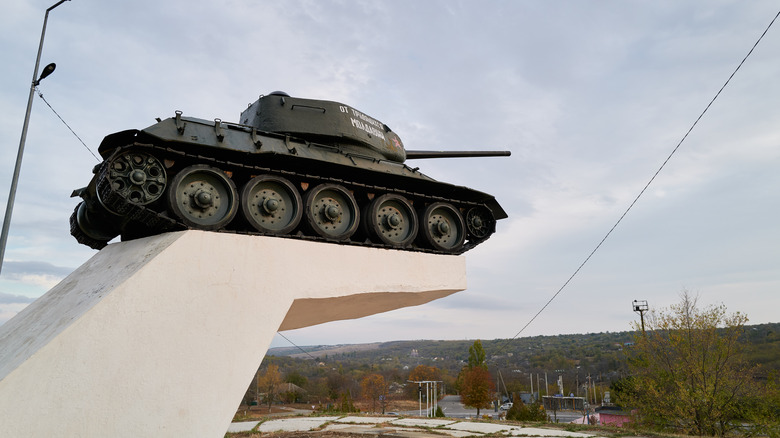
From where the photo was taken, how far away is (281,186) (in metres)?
8.51

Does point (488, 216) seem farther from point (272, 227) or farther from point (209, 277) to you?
point (209, 277)

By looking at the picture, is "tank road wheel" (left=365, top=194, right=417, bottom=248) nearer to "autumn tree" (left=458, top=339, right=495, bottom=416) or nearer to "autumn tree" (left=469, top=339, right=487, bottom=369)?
"autumn tree" (left=458, top=339, right=495, bottom=416)

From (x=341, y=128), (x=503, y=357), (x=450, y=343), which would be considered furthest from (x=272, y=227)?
(x=450, y=343)

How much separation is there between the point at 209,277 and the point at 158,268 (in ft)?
2.21

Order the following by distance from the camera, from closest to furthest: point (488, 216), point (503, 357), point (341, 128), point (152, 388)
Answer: point (152, 388), point (341, 128), point (488, 216), point (503, 357)

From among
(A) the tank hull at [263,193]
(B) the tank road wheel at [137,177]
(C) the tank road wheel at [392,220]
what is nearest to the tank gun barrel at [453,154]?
(A) the tank hull at [263,193]

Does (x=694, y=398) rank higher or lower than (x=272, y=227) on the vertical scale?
lower

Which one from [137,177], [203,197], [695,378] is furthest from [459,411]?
[137,177]

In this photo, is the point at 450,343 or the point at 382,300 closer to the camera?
the point at 382,300

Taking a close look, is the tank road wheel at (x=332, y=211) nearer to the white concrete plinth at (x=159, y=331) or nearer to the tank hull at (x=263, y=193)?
the tank hull at (x=263, y=193)

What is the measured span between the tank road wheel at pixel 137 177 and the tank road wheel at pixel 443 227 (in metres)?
4.90

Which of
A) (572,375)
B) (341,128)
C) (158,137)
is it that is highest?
(341,128)

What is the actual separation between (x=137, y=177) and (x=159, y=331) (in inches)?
85.6

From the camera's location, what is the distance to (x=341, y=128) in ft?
32.5
